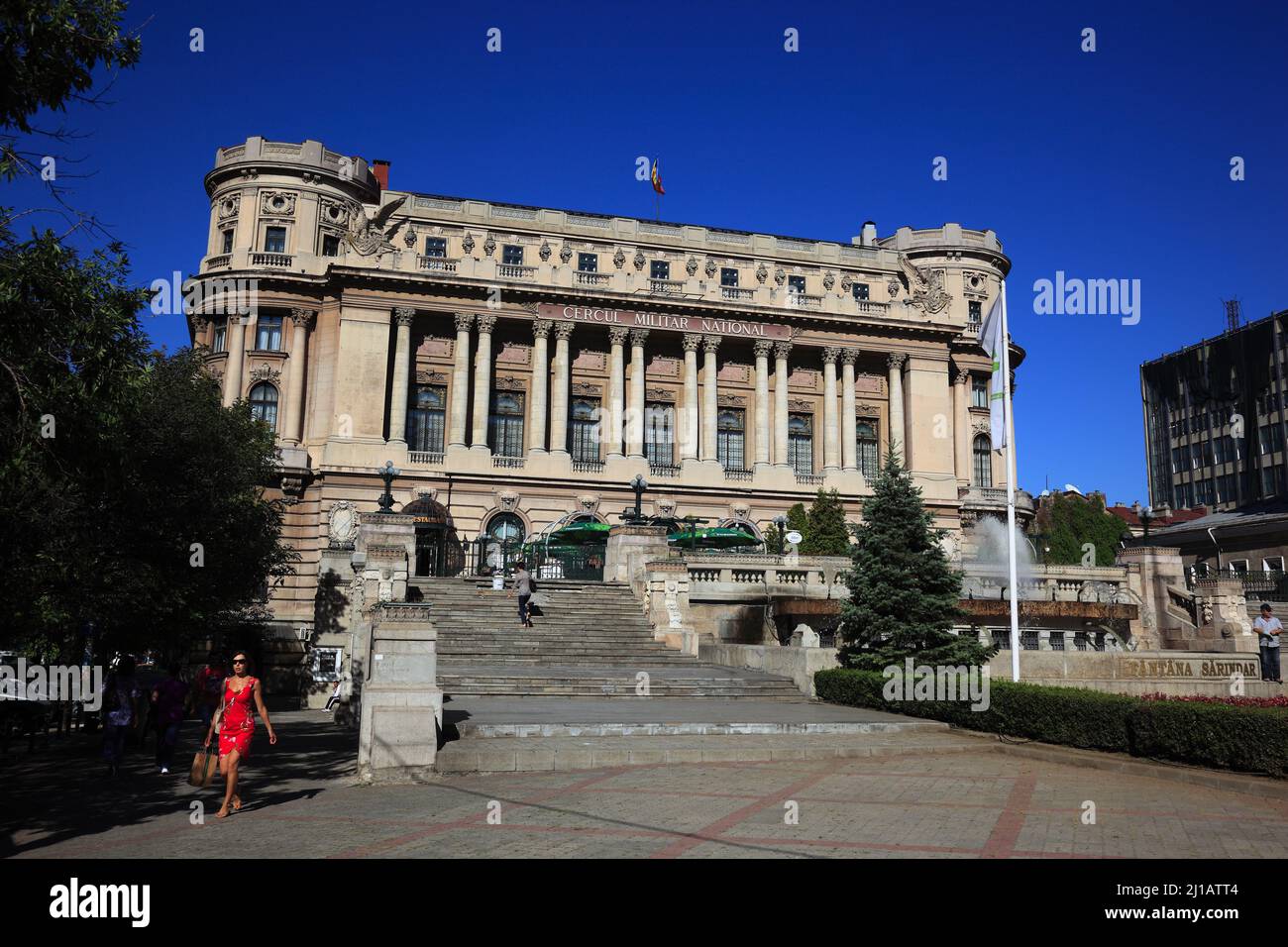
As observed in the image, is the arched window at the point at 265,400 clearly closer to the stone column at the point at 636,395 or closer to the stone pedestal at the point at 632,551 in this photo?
the stone column at the point at 636,395

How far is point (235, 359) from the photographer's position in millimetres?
49188

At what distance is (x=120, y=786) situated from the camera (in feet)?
46.4

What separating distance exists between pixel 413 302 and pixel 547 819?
41665mm

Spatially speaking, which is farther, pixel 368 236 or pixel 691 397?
pixel 691 397

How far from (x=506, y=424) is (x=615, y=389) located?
627 centimetres

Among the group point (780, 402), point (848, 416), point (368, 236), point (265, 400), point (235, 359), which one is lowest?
point (265, 400)

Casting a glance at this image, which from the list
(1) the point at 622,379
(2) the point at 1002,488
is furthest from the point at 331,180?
(2) the point at 1002,488

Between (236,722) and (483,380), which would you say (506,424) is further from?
(236,722)

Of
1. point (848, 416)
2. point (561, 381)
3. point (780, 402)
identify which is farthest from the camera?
point (848, 416)

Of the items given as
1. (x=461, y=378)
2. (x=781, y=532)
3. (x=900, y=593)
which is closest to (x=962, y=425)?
(x=781, y=532)

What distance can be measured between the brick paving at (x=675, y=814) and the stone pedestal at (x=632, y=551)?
1832 cm

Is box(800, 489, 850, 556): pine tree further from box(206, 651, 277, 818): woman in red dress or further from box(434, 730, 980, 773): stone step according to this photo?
box(206, 651, 277, 818): woman in red dress
